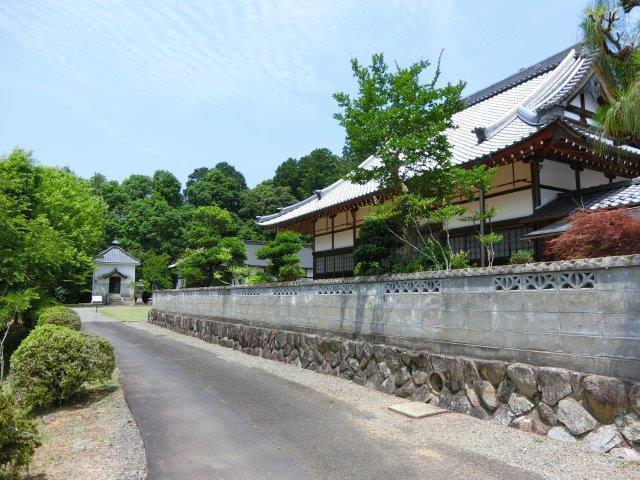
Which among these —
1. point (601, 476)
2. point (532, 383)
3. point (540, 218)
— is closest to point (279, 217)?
point (540, 218)

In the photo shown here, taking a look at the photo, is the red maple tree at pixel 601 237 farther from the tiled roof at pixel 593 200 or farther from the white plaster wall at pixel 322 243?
the white plaster wall at pixel 322 243

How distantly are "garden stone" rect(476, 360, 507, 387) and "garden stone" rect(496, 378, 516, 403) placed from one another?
0.23 feet

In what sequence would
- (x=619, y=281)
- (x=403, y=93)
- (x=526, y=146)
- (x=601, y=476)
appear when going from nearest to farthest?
(x=601, y=476) < (x=619, y=281) < (x=403, y=93) < (x=526, y=146)

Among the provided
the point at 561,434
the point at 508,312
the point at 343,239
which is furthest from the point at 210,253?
the point at 561,434

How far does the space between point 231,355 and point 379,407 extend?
7.71 m

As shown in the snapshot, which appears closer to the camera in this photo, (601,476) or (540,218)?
(601,476)

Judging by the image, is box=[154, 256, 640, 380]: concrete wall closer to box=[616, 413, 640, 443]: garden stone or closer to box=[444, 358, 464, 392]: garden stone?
box=[444, 358, 464, 392]: garden stone

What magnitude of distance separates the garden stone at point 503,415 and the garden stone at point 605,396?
116 centimetres

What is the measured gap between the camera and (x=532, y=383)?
6211 millimetres

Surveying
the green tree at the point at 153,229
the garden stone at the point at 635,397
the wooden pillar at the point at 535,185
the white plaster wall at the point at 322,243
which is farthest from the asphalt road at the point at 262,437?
the green tree at the point at 153,229

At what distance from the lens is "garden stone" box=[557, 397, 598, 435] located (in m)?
5.55

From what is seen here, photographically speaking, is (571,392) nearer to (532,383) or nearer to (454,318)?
(532,383)

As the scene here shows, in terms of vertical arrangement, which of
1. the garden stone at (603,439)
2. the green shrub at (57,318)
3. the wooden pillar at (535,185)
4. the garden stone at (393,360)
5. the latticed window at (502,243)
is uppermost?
the wooden pillar at (535,185)

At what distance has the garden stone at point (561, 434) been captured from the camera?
18.7 ft
